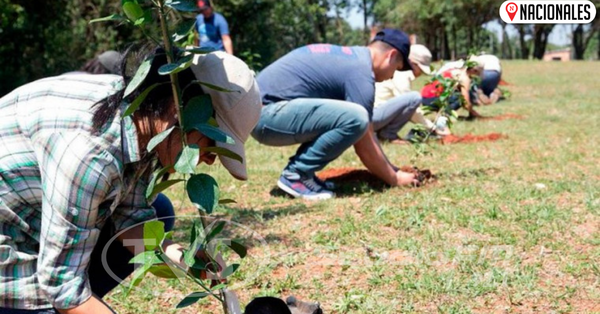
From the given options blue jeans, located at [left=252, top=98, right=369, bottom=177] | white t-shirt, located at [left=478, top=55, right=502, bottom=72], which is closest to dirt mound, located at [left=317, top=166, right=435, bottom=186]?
blue jeans, located at [left=252, top=98, right=369, bottom=177]

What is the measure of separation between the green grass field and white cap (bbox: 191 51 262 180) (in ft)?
3.13

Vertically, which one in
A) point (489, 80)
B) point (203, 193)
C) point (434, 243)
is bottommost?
point (489, 80)

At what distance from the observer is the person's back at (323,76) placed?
3.81m

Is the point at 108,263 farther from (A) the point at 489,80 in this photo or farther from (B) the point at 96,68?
(A) the point at 489,80

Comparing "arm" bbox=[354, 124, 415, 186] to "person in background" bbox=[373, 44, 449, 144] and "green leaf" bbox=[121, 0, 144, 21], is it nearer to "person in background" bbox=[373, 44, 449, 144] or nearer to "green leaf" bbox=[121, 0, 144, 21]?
"person in background" bbox=[373, 44, 449, 144]

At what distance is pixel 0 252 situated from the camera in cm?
157

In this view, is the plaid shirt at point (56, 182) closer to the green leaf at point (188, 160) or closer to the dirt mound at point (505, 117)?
the green leaf at point (188, 160)

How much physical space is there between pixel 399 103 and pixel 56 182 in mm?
4631

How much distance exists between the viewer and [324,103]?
3789mm

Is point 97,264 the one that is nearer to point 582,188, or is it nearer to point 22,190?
point 22,190

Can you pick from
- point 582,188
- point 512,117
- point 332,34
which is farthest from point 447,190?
point 332,34

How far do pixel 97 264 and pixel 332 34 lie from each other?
126 ft

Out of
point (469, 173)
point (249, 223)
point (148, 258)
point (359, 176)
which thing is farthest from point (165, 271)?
point (469, 173)

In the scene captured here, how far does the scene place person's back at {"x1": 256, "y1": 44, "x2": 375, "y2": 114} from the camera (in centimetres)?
381
